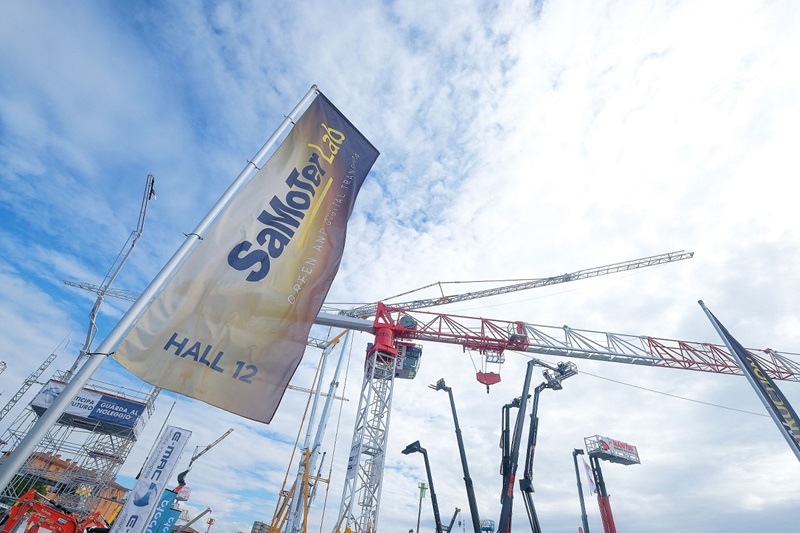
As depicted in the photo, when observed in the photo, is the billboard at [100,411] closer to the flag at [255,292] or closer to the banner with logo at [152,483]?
the banner with logo at [152,483]

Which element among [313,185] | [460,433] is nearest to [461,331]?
[460,433]

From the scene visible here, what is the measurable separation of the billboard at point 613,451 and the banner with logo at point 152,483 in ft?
80.9

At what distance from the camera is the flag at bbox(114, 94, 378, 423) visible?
408 centimetres

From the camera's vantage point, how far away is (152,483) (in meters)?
11.7

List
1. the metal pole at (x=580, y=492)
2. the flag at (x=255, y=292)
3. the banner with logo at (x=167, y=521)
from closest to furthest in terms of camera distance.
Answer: the flag at (x=255, y=292), the banner with logo at (x=167, y=521), the metal pole at (x=580, y=492)

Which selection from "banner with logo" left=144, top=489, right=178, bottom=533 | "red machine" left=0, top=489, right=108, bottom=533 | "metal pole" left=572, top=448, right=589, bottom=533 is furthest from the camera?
"metal pole" left=572, top=448, right=589, bottom=533

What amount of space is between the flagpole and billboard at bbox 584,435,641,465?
93.9ft

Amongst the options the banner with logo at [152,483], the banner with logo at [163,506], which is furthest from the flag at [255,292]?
the banner with logo at [163,506]

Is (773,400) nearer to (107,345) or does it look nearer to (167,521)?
(107,345)

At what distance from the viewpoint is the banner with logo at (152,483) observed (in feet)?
35.7

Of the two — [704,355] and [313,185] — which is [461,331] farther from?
[313,185]

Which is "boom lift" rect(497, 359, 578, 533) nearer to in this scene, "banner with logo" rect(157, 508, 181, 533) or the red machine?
the red machine

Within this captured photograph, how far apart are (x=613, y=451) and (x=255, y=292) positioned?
1225 inches

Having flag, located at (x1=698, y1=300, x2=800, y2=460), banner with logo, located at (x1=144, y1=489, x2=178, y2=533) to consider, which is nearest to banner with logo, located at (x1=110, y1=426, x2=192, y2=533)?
banner with logo, located at (x1=144, y1=489, x2=178, y2=533)
